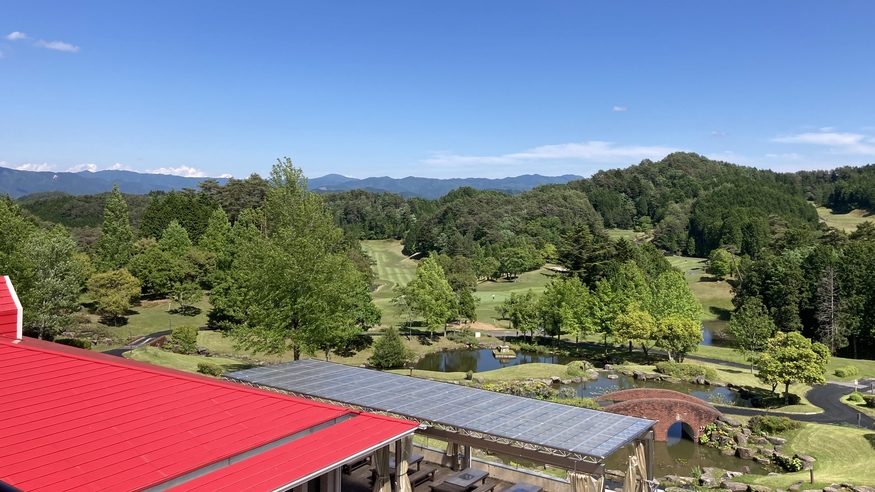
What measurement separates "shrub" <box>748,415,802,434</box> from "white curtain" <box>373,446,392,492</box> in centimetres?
2340

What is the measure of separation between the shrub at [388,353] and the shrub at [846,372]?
99.3ft

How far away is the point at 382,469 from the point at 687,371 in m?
35.2

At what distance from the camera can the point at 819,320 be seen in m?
51.7

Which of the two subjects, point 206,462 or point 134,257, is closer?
point 206,462

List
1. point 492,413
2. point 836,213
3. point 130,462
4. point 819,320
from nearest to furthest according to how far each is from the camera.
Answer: point 130,462 → point 492,413 → point 819,320 → point 836,213

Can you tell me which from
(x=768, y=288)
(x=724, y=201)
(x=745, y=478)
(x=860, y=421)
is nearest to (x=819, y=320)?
(x=768, y=288)

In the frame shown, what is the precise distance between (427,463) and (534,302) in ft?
126

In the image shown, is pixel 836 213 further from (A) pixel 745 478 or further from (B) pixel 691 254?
(A) pixel 745 478

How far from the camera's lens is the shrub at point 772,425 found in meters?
27.7

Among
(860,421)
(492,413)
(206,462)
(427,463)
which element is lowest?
(860,421)

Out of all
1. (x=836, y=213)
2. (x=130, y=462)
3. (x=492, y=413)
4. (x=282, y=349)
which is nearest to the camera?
(x=130, y=462)

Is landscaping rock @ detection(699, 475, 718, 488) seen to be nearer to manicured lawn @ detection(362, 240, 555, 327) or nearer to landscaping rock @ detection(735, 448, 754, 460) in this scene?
landscaping rock @ detection(735, 448, 754, 460)

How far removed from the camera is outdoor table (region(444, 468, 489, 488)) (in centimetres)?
1333

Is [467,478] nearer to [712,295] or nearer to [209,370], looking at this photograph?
[209,370]
